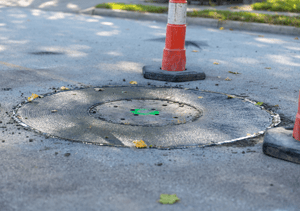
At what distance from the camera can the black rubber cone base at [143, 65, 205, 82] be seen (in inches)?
197

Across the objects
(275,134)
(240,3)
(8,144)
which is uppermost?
(240,3)

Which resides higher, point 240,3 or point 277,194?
point 240,3

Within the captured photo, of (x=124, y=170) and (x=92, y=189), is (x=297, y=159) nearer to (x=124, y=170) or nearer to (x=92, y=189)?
(x=124, y=170)

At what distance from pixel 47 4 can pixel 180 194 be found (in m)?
14.0

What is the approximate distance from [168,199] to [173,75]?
295 cm

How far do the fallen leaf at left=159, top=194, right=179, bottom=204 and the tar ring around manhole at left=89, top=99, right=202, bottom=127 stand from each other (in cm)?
122

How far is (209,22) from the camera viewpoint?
1052cm

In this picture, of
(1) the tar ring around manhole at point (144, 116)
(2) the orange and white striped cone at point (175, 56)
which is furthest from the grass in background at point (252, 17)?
(1) the tar ring around manhole at point (144, 116)

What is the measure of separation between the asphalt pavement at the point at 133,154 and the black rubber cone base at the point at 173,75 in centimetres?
12

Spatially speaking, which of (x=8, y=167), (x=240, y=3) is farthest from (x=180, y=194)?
(x=240, y=3)

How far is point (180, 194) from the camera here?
2.28 metres

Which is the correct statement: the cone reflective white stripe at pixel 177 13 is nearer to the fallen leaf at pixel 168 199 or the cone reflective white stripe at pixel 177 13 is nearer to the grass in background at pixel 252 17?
the fallen leaf at pixel 168 199

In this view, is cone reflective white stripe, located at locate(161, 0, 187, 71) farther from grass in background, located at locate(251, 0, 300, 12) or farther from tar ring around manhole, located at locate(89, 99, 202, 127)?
grass in background, located at locate(251, 0, 300, 12)

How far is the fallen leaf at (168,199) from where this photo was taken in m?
2.19
